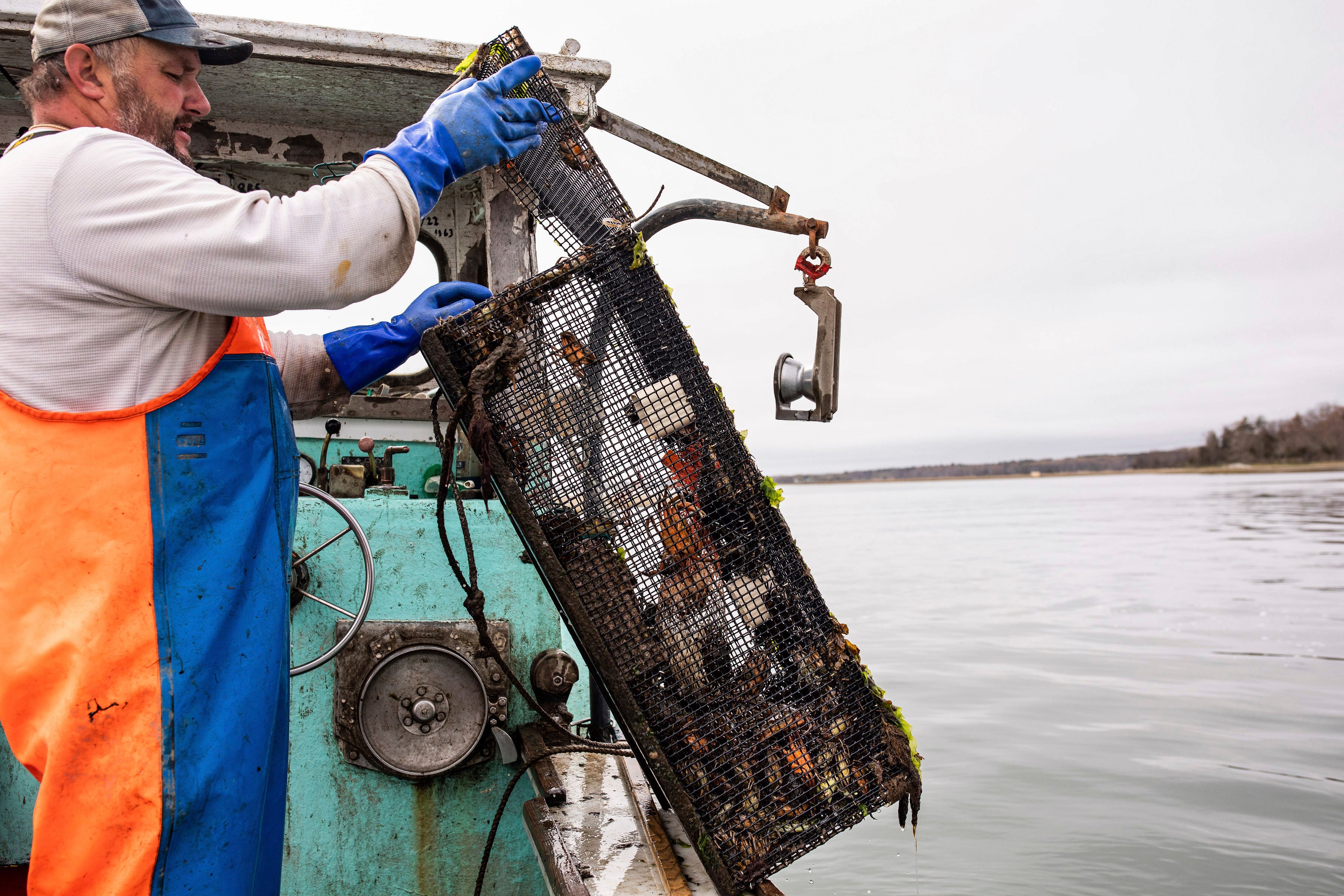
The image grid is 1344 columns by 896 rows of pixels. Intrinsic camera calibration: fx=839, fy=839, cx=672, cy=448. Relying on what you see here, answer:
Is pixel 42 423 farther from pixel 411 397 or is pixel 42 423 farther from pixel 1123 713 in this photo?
pixel 1123 713

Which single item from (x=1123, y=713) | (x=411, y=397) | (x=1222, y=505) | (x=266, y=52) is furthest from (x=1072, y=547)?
(x=266, y=52)

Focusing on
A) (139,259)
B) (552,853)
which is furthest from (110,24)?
(552,853)

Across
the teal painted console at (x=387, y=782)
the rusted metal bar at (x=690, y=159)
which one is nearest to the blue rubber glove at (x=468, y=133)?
the rusted metal bar at (x=690, y=159)

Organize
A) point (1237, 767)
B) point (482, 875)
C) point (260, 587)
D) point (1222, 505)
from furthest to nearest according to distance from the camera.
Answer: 1. point (1222, 505)
2. point (1237, 767)
3. point (482, 875)
4. point (260, 587)

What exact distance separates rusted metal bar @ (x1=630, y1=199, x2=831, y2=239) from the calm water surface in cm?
88

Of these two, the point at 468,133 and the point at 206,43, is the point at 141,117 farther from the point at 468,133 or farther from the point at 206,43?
the point at 468,133

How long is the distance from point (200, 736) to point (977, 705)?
7077 millimetres

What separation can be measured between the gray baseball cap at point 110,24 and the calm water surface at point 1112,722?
1544mm

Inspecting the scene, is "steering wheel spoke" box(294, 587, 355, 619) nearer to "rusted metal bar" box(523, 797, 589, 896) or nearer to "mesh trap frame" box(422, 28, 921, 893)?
"rusted metal bar" box(523, 797, 589, 896)

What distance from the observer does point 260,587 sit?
151 cm

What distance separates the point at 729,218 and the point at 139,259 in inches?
65.6

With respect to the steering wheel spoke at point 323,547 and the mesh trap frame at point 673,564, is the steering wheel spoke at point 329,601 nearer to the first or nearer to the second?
the steering wheel spoke at point 323,547

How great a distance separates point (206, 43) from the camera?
5.08 ft

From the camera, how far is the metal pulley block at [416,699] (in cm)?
246
